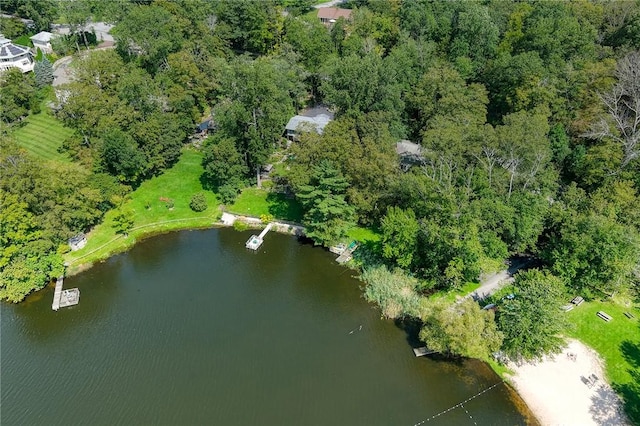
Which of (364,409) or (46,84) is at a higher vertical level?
(364,409)

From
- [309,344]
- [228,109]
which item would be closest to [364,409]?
[309,344]

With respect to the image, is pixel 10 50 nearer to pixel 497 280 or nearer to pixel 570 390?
pixel 497 280

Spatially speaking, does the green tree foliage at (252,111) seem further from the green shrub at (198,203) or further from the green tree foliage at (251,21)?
the green tree foliage at (251,21)

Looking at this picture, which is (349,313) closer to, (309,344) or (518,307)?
(309,344)

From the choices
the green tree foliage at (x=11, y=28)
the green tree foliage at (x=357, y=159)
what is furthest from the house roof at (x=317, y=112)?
the green tree foliage at (x=11, y=28)

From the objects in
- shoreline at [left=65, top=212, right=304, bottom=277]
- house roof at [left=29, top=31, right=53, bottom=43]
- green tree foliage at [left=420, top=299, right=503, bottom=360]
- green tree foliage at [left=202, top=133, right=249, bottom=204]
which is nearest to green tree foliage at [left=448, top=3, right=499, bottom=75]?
green tree foliage at [left=202, top=133, right=249, bottom=204]

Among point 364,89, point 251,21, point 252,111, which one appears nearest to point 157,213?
point 252,111
